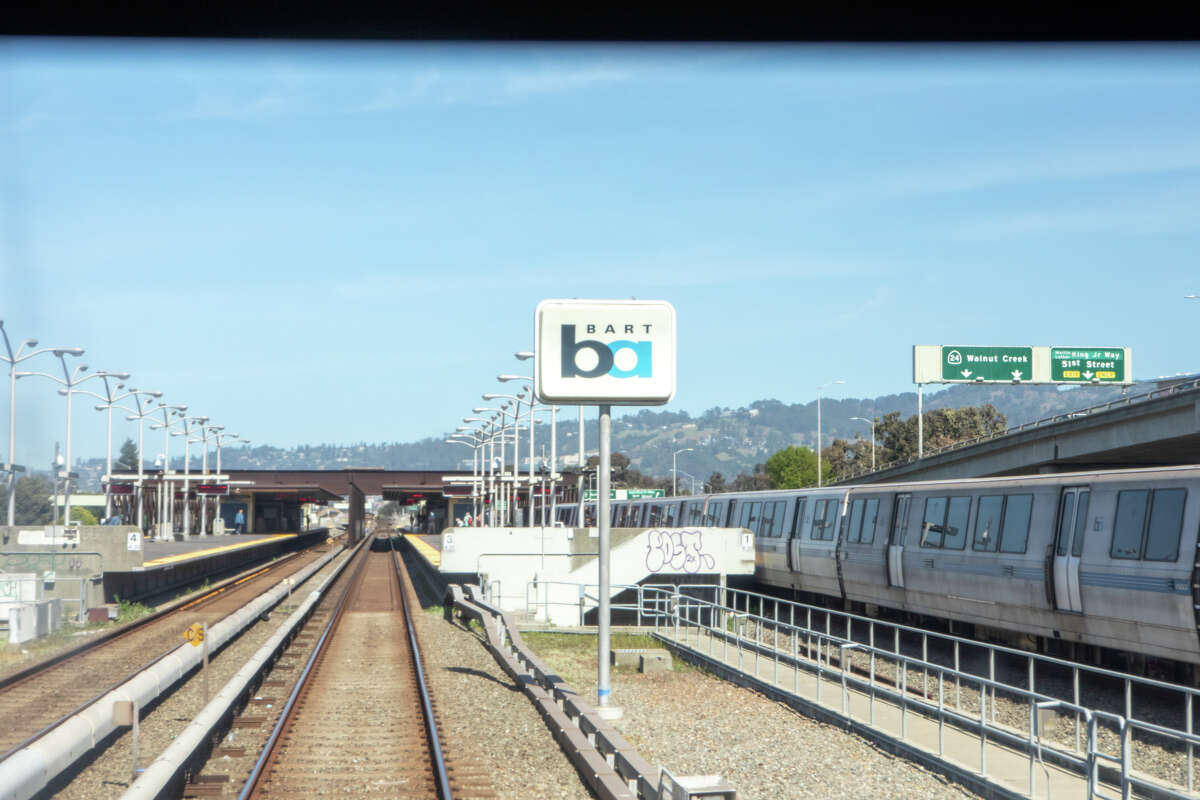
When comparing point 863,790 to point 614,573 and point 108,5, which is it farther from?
point 614,573

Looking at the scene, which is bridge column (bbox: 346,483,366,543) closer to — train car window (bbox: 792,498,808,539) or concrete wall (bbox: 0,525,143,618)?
concrete wall (bbox: 0,525,143,618)

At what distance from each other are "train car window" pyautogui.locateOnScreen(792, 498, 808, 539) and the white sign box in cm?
1735

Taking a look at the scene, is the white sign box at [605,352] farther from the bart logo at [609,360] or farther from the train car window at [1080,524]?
the train car window at [1080,524]

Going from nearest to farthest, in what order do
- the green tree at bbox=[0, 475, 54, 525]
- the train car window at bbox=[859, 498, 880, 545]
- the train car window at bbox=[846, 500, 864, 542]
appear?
the train car window at bbox=[859, 498, 880, 545]
the train car window at bbox=[846, 500, 864, 542]
the green tree at bbox=[0, 475, 54, 525]

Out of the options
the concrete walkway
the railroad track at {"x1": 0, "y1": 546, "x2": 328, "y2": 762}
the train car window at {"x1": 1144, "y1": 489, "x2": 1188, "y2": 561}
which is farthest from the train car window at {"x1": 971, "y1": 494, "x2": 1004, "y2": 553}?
the railroad track at {"x1": 0, "y1": 546, "x2": 328, "y2": 762}

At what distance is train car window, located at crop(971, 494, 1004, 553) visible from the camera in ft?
69.8

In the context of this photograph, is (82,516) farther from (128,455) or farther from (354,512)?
(128,455)

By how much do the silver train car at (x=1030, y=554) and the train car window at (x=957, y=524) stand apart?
0.02 meters

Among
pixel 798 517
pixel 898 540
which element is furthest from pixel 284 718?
pixel 798 517

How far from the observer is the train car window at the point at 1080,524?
1838cm

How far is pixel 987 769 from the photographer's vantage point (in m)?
12.1

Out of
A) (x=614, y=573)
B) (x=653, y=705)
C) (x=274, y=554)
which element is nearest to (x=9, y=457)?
(x=614, y=573)

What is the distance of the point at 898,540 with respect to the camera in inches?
1015

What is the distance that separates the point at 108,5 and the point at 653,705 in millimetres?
13976
